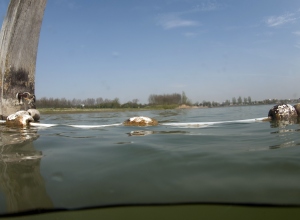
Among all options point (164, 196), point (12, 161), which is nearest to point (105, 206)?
point (164, 196)

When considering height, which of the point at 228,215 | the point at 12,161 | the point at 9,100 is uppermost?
the point at 9,100

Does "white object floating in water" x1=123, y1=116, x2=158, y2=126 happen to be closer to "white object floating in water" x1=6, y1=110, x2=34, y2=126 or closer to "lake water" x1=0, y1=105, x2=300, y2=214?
"white object floating in water" x1=6, y1=110, x2=34, y2=126

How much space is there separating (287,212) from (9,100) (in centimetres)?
650

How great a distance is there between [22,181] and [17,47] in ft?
17.8

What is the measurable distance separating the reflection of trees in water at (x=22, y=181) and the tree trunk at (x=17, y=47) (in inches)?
171

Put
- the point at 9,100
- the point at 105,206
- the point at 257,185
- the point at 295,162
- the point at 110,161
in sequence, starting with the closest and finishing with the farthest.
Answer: the point at 105,206, the point at 257,185, the point at 295,162, the point at 110,161, the point at 9,100

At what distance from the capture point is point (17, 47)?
5668 millimetres

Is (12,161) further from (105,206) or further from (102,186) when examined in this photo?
(105,206)

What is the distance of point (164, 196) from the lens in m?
1.15

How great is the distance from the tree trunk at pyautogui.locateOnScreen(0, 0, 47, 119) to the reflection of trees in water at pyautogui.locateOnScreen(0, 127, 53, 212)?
14.3 ft

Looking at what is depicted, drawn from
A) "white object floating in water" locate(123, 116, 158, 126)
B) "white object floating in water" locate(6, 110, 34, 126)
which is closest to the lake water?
"white object floating in water" locate(123, 116, 158, 126)

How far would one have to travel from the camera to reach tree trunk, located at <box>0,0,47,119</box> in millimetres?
5469

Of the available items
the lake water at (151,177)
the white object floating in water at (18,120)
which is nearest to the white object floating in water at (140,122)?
the white object floating in water at (18,120)

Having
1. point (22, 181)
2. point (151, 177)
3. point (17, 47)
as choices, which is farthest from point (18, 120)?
point (151, 177)
